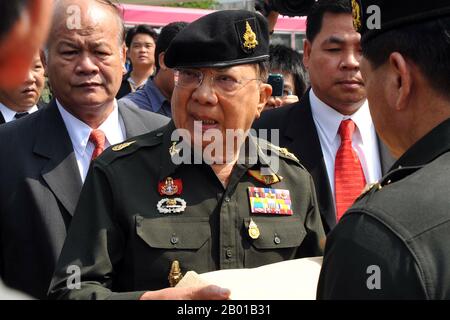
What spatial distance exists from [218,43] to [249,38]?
0.14 metres

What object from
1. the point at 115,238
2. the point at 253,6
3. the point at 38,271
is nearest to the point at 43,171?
Result: the point at 38,271

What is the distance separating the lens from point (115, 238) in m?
2.05

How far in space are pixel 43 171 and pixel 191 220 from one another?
0.76 meters

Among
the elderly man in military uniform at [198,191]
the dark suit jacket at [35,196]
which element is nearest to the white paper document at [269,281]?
the elderly man in military uniform at [198,191]

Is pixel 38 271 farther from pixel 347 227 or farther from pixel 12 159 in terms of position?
pixel 347 227

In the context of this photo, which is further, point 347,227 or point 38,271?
point 38,271

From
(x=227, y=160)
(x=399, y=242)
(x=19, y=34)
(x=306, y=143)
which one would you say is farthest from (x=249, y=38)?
(x=19, y=34)

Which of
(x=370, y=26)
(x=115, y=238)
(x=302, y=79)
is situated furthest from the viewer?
(x=302, y=79)

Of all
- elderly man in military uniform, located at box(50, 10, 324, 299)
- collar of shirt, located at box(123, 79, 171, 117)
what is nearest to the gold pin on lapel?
elderly man in military uniform, located at box(50, 10, 324, 299)

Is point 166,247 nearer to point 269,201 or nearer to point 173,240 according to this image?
point 173,240

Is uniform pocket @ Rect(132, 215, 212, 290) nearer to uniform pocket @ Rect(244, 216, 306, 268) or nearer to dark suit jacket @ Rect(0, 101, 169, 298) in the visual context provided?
uniform pocket @ Rect(244, 216, 306, 268)

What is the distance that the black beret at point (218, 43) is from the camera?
7.38 feet

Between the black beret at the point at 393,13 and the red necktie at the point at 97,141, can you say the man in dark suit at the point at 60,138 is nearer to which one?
the red necktie at the point at 97,141

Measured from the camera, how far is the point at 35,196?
98.2 inches
